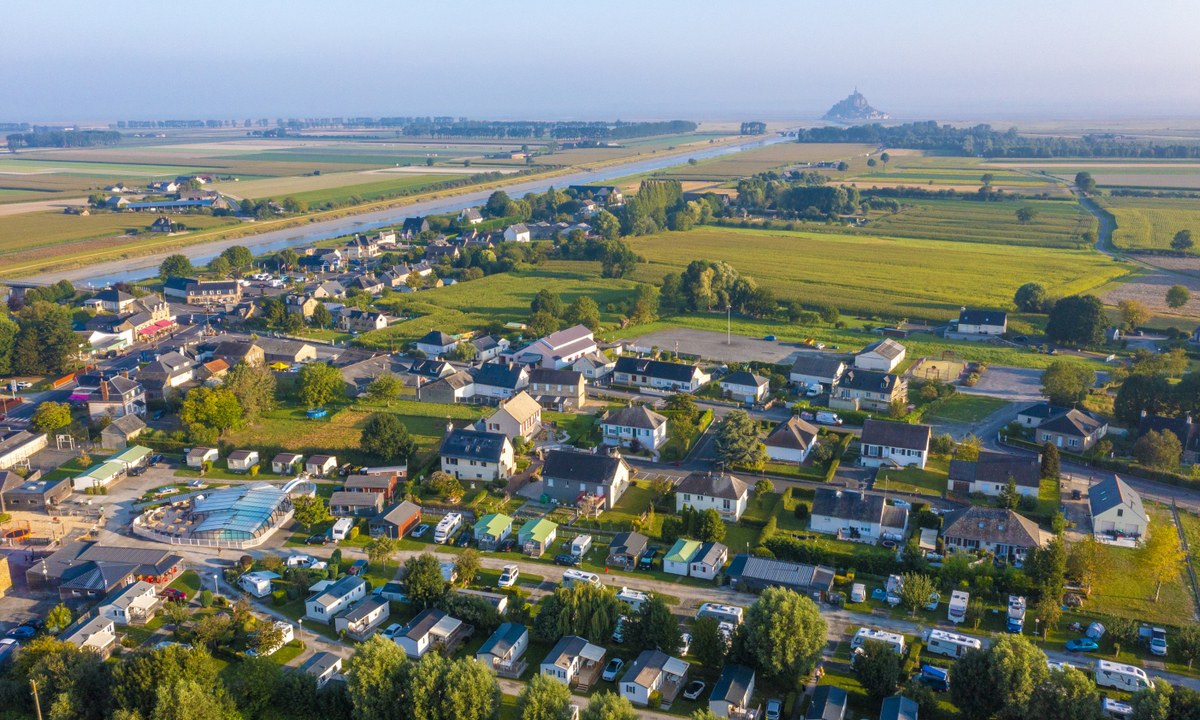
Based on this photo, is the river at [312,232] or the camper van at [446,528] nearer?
the camper van at [446,528]

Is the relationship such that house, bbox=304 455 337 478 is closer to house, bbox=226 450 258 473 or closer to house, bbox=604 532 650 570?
house, bbox=226 450 258 473

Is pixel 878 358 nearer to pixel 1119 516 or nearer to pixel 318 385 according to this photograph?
pixel 1119 516

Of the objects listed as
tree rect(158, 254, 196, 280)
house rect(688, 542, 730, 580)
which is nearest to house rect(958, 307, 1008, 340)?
house rect(688, 542, 730, 580)

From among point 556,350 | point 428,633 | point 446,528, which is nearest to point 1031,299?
point 556,350

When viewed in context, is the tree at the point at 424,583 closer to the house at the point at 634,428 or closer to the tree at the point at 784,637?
the tree at the point at 784,637

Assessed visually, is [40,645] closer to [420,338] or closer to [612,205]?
[420,338]

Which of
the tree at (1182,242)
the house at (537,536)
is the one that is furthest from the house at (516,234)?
the tree at (1182,242)
